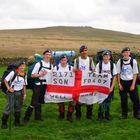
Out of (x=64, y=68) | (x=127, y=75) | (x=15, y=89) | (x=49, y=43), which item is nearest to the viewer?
(x=15, y=89)

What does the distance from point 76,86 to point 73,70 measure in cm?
62

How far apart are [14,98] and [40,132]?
146cm

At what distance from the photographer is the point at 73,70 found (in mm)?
15023

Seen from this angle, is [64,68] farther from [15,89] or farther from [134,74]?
[134,74]

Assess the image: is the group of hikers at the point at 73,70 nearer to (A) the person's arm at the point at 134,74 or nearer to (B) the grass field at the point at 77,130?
(A) the person's arm at the point at 134,74

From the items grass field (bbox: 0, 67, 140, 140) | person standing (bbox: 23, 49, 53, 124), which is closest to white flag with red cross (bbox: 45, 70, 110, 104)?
person standing (bbox: 23, 49, 53, 124)

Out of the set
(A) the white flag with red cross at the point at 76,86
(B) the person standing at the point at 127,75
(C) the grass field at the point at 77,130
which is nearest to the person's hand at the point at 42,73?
(A) the white flag with red cross at the point at 76,86

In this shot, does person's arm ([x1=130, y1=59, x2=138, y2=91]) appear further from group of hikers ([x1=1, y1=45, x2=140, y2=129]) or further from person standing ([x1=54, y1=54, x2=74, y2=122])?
person standing ([x1=54, y1=54, x2=74, y2=122])

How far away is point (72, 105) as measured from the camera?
15188mm

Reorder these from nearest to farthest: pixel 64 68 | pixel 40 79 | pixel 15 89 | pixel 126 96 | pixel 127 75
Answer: pixel 15 89 < pixel 40 79 < pixel 64 68 < pixel 127 75 < pixel 126 96

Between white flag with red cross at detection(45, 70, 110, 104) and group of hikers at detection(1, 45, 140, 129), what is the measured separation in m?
0.16

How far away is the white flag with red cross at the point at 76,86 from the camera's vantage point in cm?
1511

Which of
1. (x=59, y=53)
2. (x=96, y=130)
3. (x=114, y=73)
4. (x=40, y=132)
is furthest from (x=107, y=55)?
(x=40, y=132)

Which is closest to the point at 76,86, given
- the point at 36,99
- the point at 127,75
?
the point at 36,99
